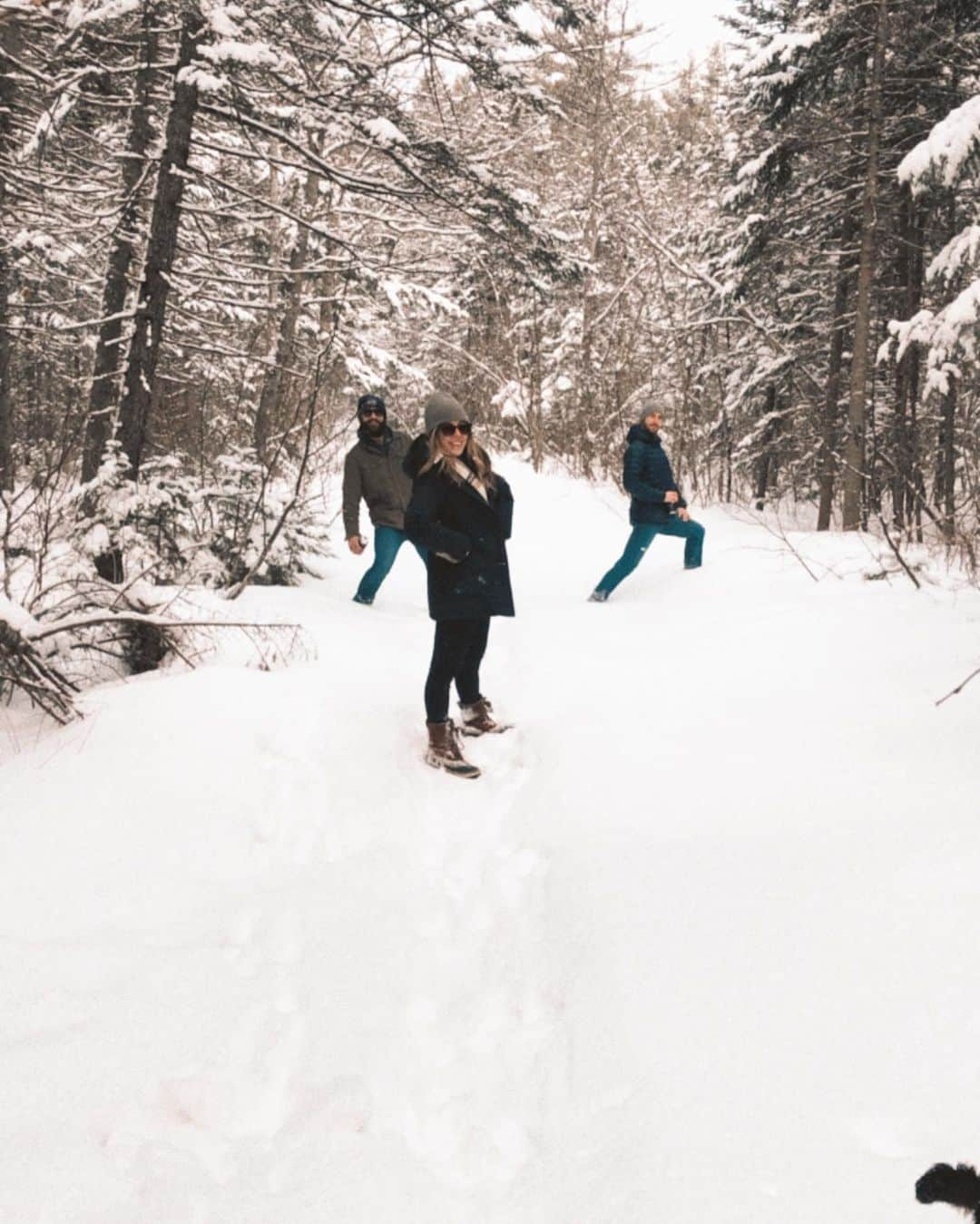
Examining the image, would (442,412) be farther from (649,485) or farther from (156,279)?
(649,485)

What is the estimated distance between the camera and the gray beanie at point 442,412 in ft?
12.8

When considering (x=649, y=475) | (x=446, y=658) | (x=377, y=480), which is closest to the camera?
(x=446, y=658)

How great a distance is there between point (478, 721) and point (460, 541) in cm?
130

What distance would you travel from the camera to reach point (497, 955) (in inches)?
103

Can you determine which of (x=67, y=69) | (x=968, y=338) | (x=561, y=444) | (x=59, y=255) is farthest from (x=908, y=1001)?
(x=561, y=444)

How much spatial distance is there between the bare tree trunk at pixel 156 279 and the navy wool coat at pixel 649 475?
415 centimetres

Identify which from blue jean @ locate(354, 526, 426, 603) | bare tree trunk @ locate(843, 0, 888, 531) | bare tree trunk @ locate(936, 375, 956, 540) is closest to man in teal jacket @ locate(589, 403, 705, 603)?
blue jean @ locate(354, 526, 426, 603)

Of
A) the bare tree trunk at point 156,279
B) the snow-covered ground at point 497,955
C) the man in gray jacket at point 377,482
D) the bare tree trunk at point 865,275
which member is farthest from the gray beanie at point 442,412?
the bare tree trunk at point 865,275

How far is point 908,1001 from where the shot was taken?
2.02 meters

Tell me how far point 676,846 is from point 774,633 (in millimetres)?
2752

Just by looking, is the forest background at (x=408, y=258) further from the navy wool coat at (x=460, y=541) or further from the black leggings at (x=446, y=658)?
the black leggings at (x=446, y=658)

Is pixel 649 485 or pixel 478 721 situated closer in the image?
pixel 478 721

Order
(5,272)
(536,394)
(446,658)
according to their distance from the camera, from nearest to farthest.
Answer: (446,658)
(5,272)
(536,394)

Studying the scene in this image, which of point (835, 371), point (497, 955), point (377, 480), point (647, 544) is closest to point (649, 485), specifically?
point (647, 544)
